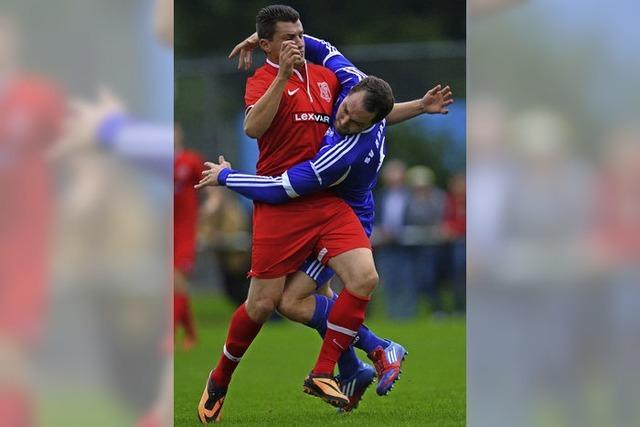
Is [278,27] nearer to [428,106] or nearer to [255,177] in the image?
[255,177]

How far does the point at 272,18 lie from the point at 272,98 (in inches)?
22.6

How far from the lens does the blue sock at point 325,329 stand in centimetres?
739

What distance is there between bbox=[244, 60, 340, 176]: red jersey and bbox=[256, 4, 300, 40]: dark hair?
0.54 feet

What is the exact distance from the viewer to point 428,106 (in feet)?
23.4

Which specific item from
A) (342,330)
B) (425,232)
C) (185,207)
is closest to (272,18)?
(342,330)

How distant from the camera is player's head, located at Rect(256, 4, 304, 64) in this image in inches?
272

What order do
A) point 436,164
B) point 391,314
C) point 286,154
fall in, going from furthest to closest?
point 436,164
point 391,314
point 286,154
